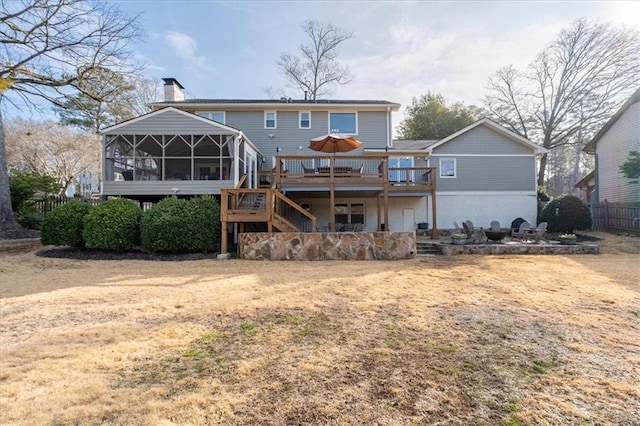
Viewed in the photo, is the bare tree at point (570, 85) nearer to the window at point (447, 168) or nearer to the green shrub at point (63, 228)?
the window at point (447, 168)

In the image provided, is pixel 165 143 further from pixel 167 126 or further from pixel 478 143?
pixel 478 143

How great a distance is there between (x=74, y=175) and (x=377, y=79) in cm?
2674

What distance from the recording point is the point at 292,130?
17781 millimetres

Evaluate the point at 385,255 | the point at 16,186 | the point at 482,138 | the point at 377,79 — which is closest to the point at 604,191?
the point at 482,138

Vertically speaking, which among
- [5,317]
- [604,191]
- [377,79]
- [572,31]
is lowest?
[5,317]

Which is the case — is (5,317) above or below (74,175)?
below

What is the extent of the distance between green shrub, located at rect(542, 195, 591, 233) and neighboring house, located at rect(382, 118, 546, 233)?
1.52 m

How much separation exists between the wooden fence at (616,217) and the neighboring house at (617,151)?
1664 mm

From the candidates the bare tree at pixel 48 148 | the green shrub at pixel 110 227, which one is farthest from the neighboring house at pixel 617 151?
the bare tree at pixel 48 148

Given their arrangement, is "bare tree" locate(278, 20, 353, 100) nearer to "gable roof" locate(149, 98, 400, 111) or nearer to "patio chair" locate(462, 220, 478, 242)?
"gable roof" locate(149, 98, 400, 111)

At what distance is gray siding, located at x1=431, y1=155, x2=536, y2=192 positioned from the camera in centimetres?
1783

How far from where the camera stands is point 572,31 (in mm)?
24578

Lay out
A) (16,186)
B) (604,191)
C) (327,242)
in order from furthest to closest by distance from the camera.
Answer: (604,191) < (16,186) < (327,242)

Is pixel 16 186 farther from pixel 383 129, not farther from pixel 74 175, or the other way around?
pixel 383 129
